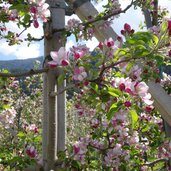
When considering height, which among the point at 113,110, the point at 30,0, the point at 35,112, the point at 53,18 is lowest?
the point at 113,110

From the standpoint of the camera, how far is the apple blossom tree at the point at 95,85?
1.75 m

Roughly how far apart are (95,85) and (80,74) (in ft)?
0.32

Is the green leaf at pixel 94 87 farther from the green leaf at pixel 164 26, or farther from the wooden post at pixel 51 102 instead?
the wooden post at pixel 51 102

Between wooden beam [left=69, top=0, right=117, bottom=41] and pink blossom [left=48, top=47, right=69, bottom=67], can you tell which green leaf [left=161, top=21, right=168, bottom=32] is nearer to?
pink blossom [left=48, top=47, right=69, bottom=67]

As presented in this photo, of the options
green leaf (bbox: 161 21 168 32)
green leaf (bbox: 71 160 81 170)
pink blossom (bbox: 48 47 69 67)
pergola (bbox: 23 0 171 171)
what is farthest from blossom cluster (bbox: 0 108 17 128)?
green leaf (bbox: 161 21 168 32)

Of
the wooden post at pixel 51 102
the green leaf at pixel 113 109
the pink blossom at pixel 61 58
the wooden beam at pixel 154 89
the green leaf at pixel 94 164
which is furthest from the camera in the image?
the wooden beam at pixel 154 89

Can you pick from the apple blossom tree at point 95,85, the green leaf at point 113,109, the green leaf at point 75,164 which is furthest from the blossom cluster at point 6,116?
the green leaf at point 113,109

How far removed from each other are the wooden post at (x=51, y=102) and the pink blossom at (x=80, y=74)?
24.9 inches

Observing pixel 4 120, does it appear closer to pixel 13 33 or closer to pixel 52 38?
pixel 13 33

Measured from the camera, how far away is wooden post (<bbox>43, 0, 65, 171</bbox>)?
2469mm

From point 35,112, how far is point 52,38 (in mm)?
9672

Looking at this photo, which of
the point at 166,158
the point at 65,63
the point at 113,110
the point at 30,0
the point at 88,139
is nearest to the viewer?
the point at 113,110

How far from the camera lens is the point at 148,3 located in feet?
11.9

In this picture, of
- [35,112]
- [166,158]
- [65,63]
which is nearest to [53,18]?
[65,63]
